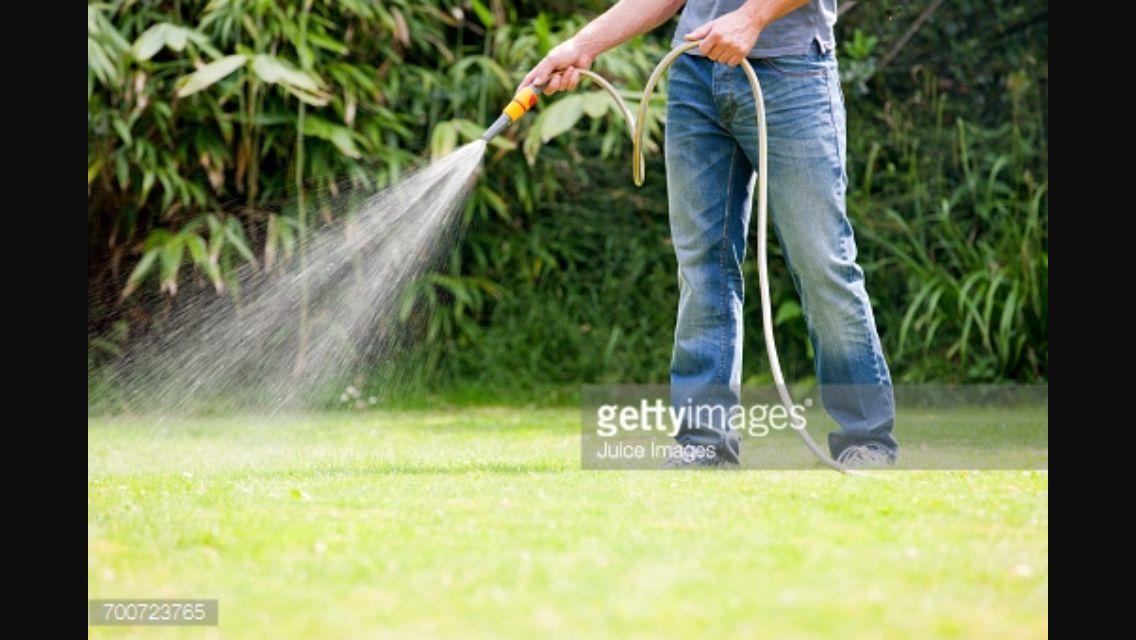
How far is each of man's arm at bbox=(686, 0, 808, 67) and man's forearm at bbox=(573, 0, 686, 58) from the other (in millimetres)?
391

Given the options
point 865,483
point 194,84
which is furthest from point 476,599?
point 194,84

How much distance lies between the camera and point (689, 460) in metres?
3.34

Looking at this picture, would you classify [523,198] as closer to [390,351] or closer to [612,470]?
[390,351]

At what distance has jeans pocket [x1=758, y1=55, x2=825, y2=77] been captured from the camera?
3244mm

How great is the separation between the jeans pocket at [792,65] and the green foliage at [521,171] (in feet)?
5.78

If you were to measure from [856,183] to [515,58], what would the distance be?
1.35 m

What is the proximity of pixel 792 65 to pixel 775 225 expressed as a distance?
1.14 ft

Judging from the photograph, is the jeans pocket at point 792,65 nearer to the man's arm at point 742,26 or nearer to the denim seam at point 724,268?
the man's arm at point 742,26

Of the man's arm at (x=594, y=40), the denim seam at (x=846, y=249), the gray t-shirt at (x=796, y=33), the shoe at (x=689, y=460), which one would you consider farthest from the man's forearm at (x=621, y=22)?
the shoe at (x=689, y=460)

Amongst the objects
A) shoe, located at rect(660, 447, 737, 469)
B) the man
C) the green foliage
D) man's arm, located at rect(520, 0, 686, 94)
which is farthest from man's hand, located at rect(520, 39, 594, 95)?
the green foliage

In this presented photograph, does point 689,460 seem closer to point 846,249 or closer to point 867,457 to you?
point 867,457

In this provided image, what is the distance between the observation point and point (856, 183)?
18.3 feet

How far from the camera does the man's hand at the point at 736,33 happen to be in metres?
3.12

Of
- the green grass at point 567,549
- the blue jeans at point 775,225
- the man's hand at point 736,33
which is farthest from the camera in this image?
the blue jeans at point 775,225
